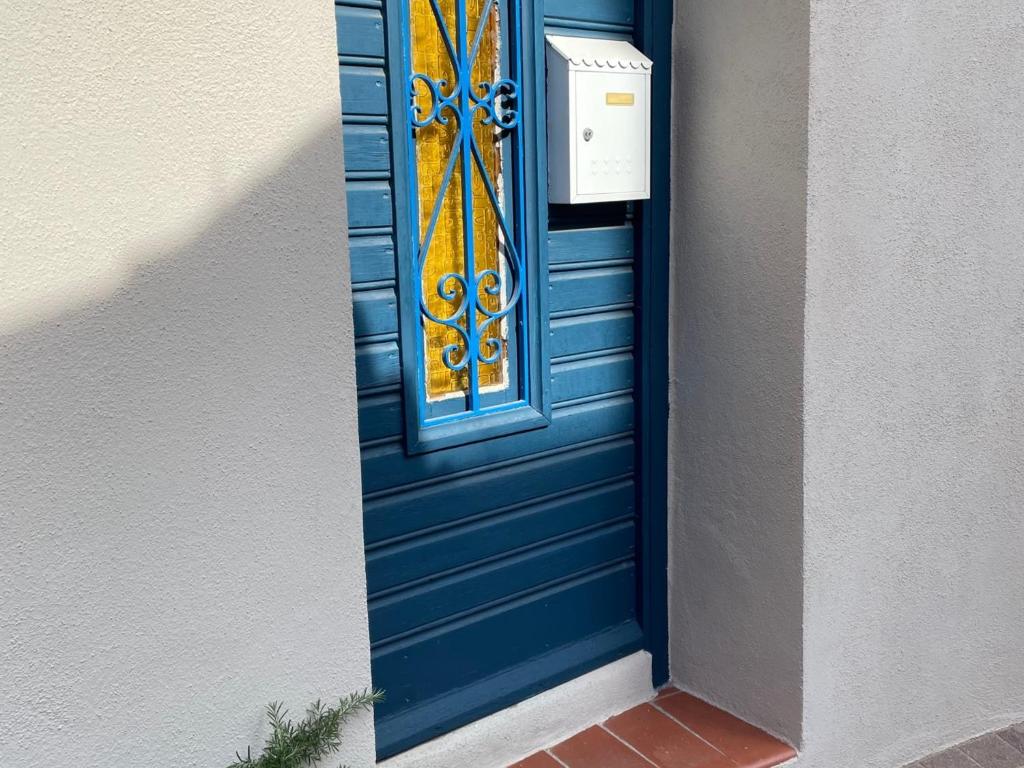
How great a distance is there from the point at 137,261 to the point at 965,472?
2.83 m

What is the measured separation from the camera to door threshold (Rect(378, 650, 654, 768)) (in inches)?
123

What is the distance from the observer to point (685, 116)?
3.43 metres

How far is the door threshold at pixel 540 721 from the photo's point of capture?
3127mm

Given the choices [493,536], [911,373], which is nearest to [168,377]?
[493,536]

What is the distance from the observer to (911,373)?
3.55 m

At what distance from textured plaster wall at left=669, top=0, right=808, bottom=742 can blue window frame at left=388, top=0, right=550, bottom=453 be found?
555 millimetres

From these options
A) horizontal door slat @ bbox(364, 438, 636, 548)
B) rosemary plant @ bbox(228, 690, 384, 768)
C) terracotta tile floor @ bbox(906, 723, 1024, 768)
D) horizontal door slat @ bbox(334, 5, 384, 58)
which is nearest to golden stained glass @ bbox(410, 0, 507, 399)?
horizontal door slat @ bbox(334, 5, 384, 58)

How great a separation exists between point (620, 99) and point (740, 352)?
33.3 inches

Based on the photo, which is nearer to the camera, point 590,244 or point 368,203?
point 368,203

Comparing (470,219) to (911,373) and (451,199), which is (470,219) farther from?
(911,373)

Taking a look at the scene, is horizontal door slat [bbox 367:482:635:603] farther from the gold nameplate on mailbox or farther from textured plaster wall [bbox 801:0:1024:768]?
the gold nameplate on mailbox

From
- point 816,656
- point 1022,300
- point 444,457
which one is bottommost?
point 816,656

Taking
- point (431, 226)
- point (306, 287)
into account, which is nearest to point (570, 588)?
point (431, 226)

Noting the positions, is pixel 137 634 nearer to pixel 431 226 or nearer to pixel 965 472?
pixel 431 226
